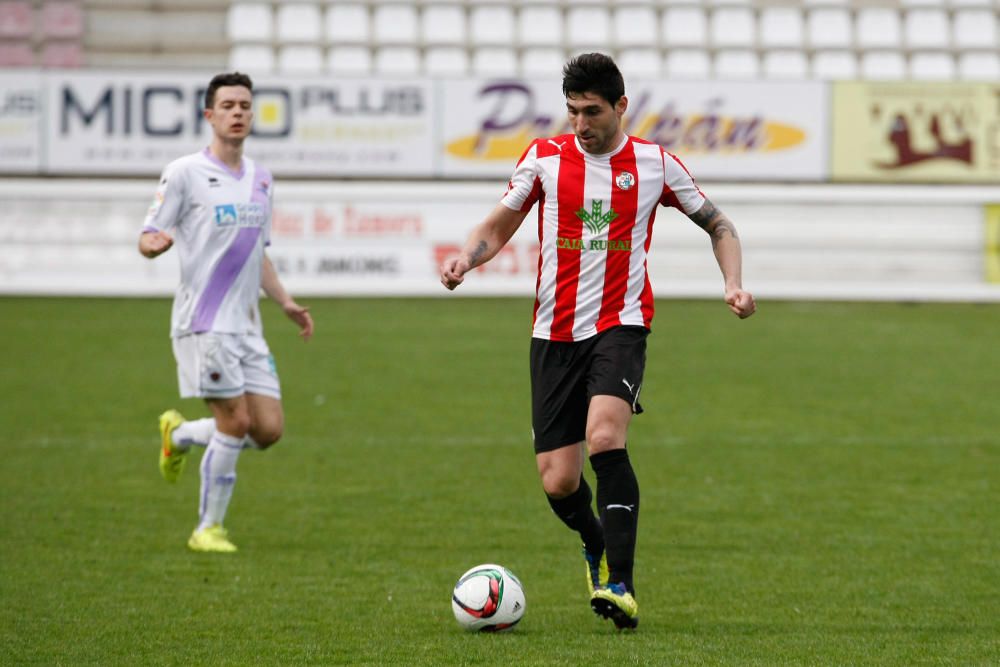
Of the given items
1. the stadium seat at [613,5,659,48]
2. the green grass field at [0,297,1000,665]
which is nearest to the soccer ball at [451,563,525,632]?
the green grass field at [0,297,1000,665]

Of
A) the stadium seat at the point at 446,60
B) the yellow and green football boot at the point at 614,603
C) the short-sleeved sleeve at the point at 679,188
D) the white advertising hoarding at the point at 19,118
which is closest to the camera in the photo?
the yellow and green football boot at the point at 614,603

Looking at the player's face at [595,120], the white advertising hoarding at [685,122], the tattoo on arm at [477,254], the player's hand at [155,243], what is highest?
the white advertising hoarding at [685,122]

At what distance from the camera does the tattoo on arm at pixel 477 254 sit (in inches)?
227

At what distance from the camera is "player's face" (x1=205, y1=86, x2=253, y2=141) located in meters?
7.29

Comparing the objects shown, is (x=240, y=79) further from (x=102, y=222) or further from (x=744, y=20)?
(x=744, y=20)

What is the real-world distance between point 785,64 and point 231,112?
63.2 ft

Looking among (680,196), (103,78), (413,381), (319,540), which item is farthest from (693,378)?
(103,78)

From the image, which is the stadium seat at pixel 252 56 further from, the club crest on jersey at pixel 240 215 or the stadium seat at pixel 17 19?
the club crest on jersey at pixel 240 215

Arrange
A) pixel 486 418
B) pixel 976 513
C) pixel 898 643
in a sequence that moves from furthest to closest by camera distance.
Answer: pixel 486 418 → pixel 976 513 → pixel 898 643

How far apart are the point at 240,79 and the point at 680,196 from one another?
8.02 feet

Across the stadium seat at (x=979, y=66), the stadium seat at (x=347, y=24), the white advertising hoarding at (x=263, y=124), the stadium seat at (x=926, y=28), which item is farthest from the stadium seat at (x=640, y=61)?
the stadium seat at (x=979, y=66)

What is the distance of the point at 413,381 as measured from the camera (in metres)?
13.5

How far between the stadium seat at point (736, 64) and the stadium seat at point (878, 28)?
2083 millimetres

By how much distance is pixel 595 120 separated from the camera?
5.66 m
